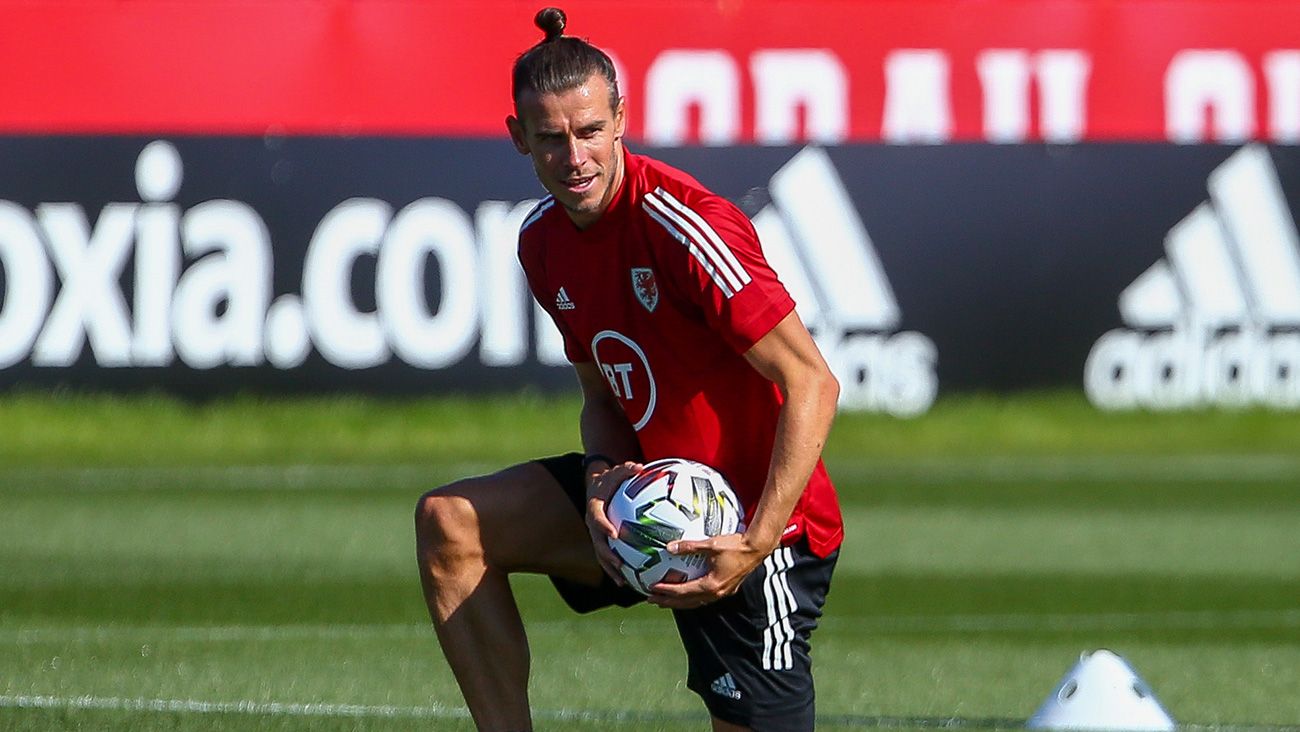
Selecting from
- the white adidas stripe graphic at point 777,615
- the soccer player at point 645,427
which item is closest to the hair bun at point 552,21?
the soccer player at point 645,427

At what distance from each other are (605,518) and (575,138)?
37.8 inches

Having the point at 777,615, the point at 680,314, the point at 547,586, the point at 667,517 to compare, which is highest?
the point at 680,314

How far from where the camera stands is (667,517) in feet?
17.4

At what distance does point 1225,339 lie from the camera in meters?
15.4

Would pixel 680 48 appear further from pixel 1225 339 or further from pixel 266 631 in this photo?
pixel 266 631

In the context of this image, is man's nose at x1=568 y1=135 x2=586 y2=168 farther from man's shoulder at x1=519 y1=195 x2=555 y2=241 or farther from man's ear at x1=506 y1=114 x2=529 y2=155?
man's shoulder at x1=519 y1=195 x2=555 y2=241

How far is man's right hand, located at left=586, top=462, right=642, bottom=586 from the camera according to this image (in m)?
5.44

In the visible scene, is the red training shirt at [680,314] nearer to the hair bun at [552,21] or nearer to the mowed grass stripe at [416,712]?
the hair bun at [552,21]

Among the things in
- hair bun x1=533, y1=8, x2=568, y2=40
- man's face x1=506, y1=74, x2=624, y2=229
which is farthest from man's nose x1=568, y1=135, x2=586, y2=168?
hair bun x1=533, y1=8, x2=568, y2=40

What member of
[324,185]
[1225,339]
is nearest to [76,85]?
[324,185]

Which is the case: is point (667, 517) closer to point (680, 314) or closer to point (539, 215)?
point (680, 314)

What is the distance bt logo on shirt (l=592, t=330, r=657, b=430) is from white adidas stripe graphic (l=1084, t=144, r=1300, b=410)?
1030 cm

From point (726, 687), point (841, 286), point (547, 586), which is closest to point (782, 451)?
point (726, 687)

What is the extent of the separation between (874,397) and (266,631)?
23.4 ft
